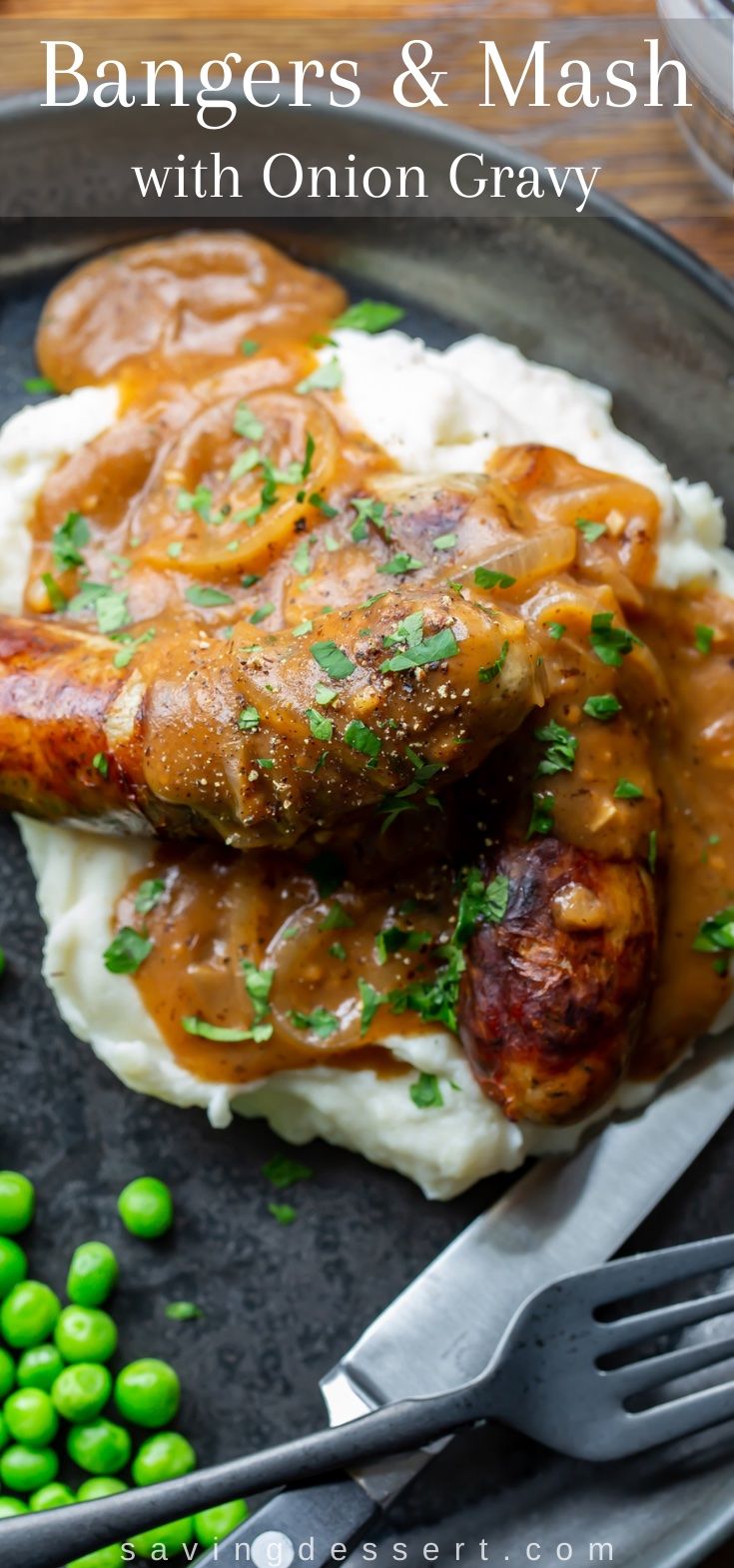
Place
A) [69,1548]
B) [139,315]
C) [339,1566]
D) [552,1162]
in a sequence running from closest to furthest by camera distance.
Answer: [69,1548]
[339,1566]
[552,1162]
[139,315]

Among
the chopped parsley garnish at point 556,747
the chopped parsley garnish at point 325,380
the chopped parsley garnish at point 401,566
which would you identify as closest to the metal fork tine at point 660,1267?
the chopped parsley garnish at point 556,747

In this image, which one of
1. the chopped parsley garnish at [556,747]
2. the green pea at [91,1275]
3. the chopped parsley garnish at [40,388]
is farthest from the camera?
the chopped parsley garnish at [40,388]

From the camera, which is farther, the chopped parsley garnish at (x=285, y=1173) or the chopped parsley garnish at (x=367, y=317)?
the chopped parsley garnish at (x=367, y=317)

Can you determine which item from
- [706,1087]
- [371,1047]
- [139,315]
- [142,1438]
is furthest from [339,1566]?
[139,315]

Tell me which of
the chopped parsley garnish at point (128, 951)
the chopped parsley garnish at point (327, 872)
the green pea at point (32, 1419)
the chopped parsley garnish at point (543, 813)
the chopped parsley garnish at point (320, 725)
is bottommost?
the green pea at point (32, 1419)

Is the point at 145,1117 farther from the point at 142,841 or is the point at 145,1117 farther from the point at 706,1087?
the point at 706,1087

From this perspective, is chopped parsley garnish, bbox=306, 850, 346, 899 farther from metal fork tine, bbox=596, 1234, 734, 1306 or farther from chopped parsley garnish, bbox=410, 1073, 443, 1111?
metal fork tine, bbox=596, 1234, 734, 1306

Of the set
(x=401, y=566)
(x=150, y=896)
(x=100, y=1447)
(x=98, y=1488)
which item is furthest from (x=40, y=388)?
(x=98, y=1488)

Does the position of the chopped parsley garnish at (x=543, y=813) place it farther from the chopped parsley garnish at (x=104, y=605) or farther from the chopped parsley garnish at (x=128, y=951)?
the chopped parsley garnish at (x=104, y=605)
